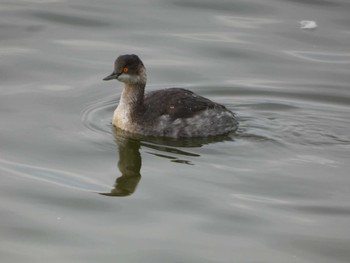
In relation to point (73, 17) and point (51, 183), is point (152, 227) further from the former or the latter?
point (73, 17)

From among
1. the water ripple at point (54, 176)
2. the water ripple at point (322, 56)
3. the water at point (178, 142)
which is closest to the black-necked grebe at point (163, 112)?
the water at point (178, 142)

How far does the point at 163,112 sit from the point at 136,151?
79cm

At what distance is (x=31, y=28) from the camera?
631 inches

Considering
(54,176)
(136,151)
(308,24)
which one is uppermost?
(308,24)

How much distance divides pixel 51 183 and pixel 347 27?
8.36 m

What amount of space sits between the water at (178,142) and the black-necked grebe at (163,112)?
23 cm

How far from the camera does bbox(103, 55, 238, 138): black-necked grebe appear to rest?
466 inches

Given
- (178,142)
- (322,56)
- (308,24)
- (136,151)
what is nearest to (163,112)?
(178,142)

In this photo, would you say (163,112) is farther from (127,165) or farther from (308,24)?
(308,24)

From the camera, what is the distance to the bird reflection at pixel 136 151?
404 inches

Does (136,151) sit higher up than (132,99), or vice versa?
(132,99)

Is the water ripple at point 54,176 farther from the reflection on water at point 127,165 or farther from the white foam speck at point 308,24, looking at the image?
the white foam speck at point 308,24

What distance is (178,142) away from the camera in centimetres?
1171

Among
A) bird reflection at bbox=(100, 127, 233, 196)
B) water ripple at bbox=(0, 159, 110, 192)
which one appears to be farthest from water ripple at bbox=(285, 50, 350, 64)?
water ripple at bbox=(0, 159, 110, 192)
